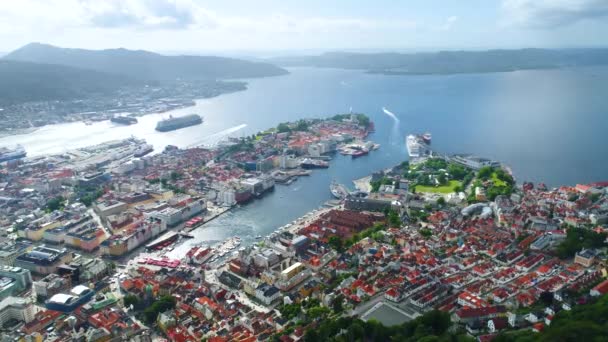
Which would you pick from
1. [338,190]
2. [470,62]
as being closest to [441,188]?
[338,190]

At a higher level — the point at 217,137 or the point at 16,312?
the point at 16,312

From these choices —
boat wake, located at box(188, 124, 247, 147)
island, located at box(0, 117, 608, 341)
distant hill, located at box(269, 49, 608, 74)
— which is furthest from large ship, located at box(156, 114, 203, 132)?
distant hill, located at box(269, 49, 608, 74)

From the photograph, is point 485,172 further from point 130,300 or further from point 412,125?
point 130,300

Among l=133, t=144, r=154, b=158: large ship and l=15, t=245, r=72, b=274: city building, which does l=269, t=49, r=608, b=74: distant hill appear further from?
l=15, t=245, r=72, b=274: city building

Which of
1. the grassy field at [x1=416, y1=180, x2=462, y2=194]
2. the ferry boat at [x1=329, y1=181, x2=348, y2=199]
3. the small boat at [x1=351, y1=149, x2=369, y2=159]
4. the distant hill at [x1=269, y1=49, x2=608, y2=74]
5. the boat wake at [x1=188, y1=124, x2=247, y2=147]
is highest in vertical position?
the distant hill at [x1=269, y1=49, x2=608, y2=74]

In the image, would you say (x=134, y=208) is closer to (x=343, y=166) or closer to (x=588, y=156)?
(x=343, y=166)

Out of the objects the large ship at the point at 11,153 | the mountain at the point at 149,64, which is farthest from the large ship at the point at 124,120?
the mountain at the point at 149,64
